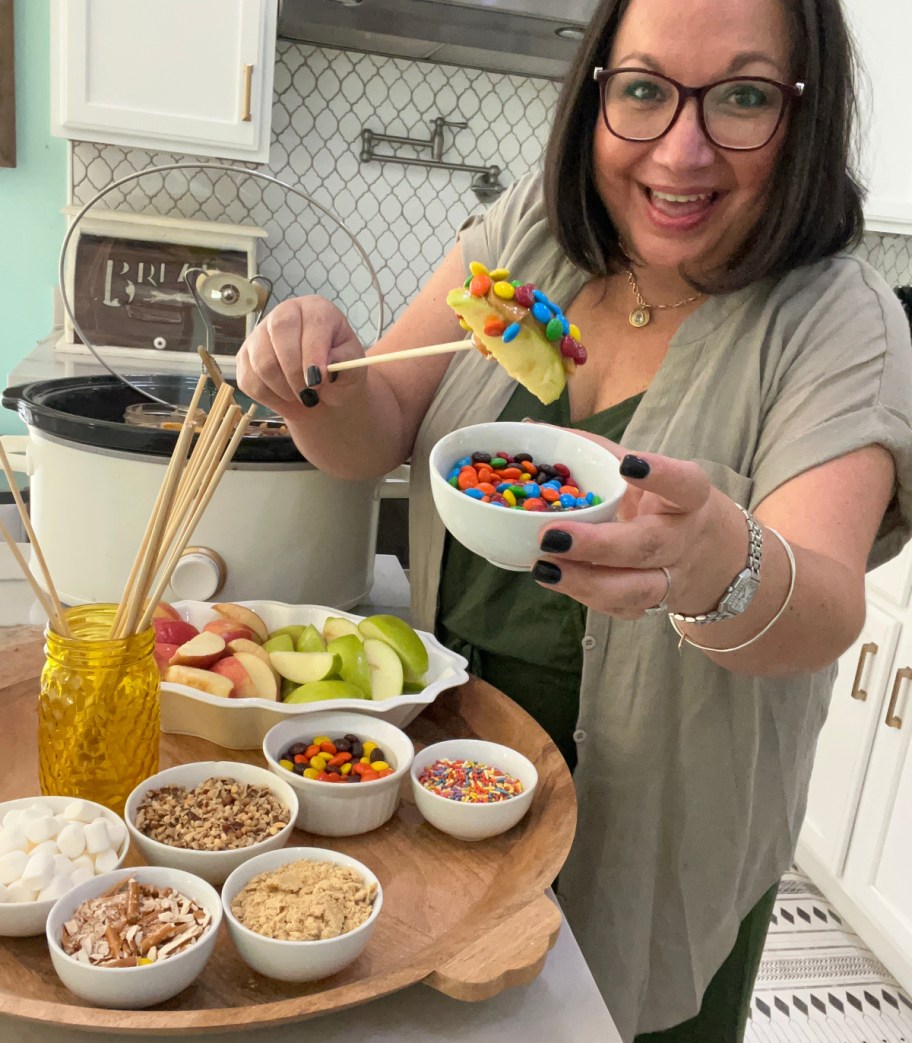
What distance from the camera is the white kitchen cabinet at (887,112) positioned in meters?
2.32

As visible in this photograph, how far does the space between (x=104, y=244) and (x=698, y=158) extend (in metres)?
1.68

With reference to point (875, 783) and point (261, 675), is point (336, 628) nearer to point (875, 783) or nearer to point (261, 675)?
point (261, 675)

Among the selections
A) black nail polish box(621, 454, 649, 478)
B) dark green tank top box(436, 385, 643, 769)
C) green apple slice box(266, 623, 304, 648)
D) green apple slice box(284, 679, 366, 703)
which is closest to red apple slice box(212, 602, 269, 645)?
green apple slice box(266, 623, 304, 648)

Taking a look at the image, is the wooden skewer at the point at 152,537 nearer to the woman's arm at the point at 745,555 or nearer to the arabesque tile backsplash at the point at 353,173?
the woman's arm at the point at 745,555

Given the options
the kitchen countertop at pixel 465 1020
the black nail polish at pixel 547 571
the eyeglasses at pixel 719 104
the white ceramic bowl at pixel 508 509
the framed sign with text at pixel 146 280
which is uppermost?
the eyeglasses at pixel 719 104

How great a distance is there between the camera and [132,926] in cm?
61

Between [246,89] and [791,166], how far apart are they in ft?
4.86

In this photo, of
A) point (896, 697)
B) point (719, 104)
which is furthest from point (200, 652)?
point (896, 697)

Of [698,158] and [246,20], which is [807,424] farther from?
[246,20]

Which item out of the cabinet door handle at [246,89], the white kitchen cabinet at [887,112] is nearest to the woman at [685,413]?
the cabinet door handle at [246,89]

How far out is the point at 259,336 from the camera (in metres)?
0.90

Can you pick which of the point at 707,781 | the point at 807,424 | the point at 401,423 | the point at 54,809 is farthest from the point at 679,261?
the point at 54,809

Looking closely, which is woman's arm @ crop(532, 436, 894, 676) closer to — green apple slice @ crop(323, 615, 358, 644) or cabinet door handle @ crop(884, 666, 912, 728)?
green apple slice @ crop(323, 615, 358, 644)

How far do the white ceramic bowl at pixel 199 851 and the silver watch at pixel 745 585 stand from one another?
1.24 ft
